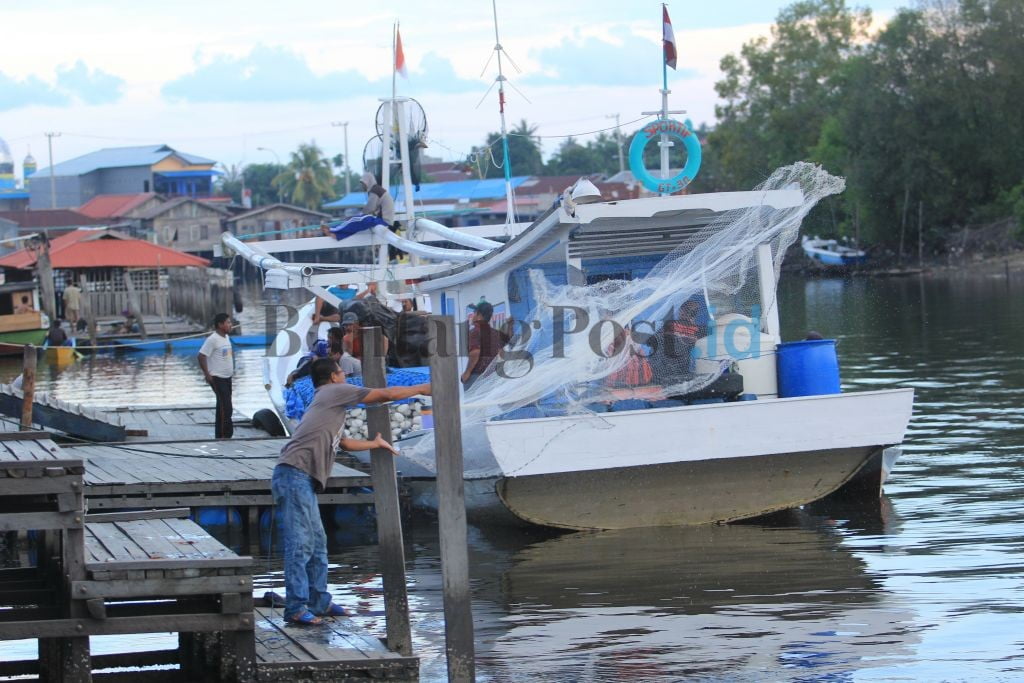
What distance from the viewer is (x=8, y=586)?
10234 mm

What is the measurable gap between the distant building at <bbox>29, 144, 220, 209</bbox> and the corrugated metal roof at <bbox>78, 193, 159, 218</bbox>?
5701 mm

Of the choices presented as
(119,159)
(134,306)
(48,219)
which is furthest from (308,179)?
(134,306)

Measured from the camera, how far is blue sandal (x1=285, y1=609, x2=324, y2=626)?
945 centimetres

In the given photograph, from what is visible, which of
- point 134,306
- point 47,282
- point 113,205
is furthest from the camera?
point 113,205

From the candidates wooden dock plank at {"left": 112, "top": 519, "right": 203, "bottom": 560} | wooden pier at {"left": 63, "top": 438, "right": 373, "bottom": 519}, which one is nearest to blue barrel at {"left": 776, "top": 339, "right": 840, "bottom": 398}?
wooden pier at {"left": 63, "top": 438, "right": 373, "bottom": 519}

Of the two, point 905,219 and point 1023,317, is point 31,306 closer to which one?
point 1023,317

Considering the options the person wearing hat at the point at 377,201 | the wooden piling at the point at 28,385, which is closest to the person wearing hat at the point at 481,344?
the person wearing hat at the point at 377,201

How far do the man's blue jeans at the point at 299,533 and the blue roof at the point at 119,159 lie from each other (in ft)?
320

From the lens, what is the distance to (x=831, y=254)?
3009 inches

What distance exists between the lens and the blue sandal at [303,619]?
9.45m

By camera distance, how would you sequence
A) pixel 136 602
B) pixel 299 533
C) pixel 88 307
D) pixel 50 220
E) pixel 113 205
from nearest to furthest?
pixel 299 533 < pixel 136 602 < pixel 88 307 < pixel 50 220 < pixel 113 205

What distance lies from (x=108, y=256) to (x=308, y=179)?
7215cm

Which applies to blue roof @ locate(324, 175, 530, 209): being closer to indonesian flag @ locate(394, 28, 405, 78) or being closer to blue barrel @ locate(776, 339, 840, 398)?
indonesian flag @ locate(394, 28, 405, 78)

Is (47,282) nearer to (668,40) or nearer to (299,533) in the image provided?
(668,40)
